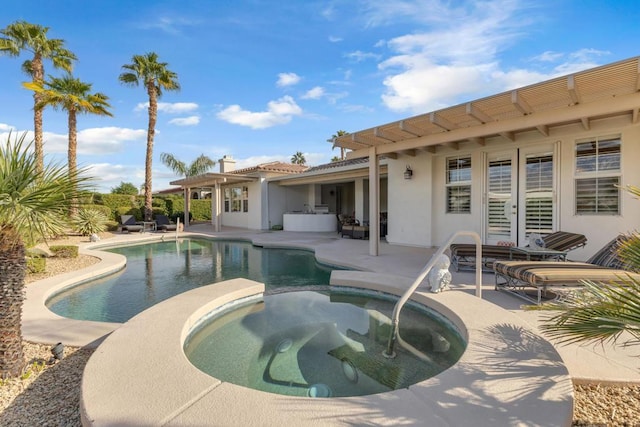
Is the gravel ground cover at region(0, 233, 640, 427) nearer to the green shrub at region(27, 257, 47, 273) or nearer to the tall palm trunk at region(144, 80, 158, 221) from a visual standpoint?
the green shrub at region(27, 257, 47, 273)

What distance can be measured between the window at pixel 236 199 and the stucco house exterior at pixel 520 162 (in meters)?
11.0

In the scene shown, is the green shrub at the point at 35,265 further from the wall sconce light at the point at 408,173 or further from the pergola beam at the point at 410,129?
the wall sconce light at the point at 408,173

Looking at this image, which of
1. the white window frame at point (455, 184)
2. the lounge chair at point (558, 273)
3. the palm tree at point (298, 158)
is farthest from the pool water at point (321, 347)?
the palm tree at point (298, 158)

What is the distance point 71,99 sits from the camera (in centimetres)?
1527

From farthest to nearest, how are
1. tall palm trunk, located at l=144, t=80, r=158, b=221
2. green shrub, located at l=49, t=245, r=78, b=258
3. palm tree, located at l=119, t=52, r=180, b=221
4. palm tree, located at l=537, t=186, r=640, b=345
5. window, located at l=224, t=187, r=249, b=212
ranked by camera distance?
window, located at l=224, t=187, r=249, b=212 → tall palm trunk, located at l=144, t=80, r=158, b=221 → palm tree, located at l=119, t=52, r=180, b=221 → green shrub, located at l=49, t=245, r=78, b=258 → palm tree, located at l=537, t=186, r=640, b=345

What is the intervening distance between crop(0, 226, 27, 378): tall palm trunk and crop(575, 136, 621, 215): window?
9952mm

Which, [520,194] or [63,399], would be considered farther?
[520,194]

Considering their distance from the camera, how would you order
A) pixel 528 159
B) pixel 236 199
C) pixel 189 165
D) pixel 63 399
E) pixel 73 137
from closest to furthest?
1. pixel 63 399
2. pixel 528 159
3. pixel 73 137
4. pixel 236 199
5. pixel 189 165

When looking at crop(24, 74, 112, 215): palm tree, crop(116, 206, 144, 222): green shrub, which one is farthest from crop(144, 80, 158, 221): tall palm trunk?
crop(24, 74, 112, 215): palm tree

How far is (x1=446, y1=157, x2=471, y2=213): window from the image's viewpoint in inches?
373

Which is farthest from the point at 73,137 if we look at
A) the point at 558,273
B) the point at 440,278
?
the point at 558,273

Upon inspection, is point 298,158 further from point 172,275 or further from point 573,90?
point 573,90

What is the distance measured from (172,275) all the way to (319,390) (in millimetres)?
6274

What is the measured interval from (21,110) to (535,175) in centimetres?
2283
